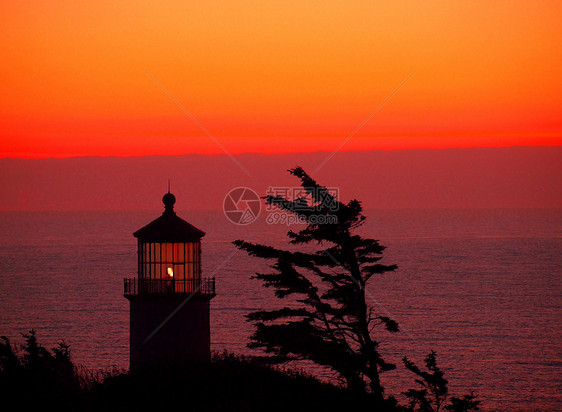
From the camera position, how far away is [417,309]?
76750 millimetres

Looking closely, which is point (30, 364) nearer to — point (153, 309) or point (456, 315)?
point (153, 309)

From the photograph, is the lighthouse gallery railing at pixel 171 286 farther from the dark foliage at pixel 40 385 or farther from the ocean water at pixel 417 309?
the ocean water at pixel 417 309

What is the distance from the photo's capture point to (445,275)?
107688 millimetres

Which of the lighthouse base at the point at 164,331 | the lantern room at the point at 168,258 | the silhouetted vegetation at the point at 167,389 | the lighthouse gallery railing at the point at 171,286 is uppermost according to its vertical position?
the lantern room at the point at 168,258

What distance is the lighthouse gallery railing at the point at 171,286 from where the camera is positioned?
22828 mm

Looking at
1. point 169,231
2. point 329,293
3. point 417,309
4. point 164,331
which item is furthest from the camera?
point 417,309

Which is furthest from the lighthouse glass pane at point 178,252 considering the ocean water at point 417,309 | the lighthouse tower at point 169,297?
the ocean water at point 417,309

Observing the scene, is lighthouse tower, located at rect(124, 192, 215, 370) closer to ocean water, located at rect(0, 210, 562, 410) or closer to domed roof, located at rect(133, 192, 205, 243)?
domed roof, located at rect(133, 192, 205, 243)

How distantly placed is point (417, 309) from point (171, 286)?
56.9 m

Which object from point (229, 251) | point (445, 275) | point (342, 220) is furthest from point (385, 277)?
point (342, 220)

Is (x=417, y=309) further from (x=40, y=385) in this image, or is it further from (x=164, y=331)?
(x=40, y=385)

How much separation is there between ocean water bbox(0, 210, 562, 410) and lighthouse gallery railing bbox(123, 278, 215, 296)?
2551 cm

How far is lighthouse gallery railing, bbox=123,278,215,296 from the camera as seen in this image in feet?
74.9

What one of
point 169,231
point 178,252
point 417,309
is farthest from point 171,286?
point 417,309
